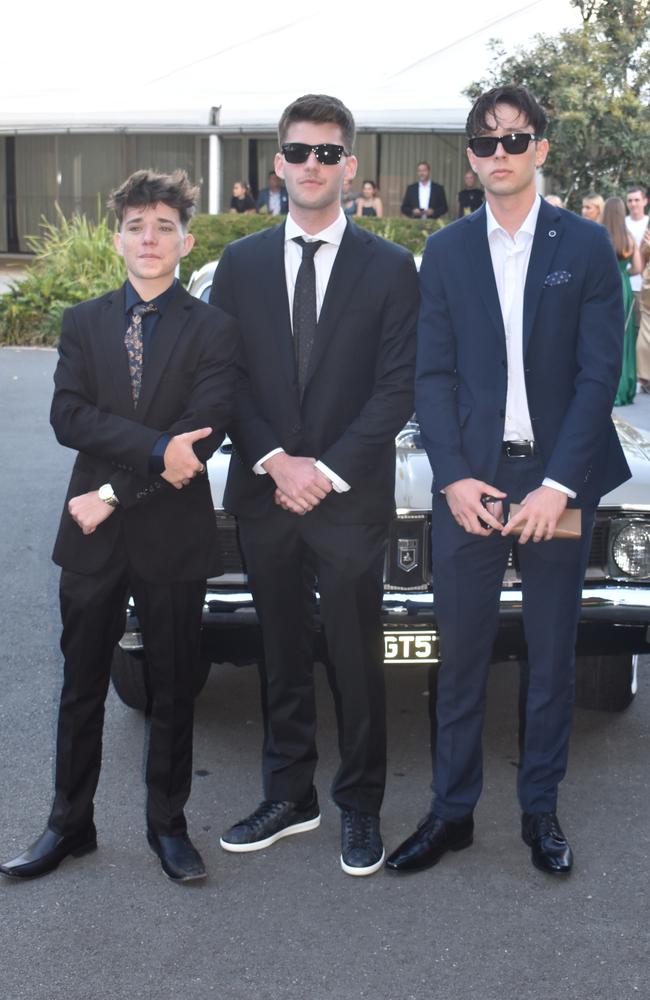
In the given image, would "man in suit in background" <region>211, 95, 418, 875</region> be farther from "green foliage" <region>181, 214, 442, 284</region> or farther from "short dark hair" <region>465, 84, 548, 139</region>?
"green foliage" <region>181, 214, 442, 284</region>

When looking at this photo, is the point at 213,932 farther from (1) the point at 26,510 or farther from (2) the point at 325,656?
(1) the point at 26,510

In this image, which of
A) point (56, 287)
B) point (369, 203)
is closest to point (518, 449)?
point (56, 287)

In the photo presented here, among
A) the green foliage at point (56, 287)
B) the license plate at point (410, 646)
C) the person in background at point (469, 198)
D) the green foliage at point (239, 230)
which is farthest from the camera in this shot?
the person in background at point (469, 198)

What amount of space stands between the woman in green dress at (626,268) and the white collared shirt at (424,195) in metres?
7.58

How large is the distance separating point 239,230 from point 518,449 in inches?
565

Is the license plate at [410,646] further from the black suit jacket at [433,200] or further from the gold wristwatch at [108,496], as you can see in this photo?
the black suit jacket at [433,200]

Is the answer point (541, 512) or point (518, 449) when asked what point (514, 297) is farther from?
point (541, 512)

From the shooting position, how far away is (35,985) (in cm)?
319

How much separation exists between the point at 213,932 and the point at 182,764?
1.75 feet

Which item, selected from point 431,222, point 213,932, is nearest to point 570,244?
point 213,932

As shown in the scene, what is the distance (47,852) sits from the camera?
377 cm

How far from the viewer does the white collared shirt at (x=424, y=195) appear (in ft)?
67.5

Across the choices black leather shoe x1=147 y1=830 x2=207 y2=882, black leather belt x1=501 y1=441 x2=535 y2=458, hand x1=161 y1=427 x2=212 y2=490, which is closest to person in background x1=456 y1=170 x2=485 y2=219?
black leather belt x1=501 y1=441 x2=535 y2=458

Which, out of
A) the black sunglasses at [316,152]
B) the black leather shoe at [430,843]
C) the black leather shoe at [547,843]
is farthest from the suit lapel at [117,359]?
the black leather shoe at [547,843]
